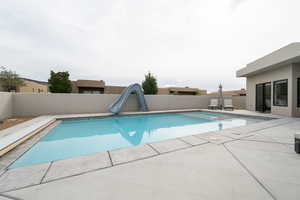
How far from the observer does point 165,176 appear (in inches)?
67.6

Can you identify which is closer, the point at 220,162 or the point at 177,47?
the point at 220,162

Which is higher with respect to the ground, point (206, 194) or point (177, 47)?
point (177, 47)

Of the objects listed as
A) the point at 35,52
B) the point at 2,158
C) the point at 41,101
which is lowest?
the point at 2,158

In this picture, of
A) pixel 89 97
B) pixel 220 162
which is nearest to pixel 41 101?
pixel 89 97

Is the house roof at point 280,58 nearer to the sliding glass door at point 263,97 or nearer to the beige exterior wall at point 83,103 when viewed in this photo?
the sliding glass door at point 263,97

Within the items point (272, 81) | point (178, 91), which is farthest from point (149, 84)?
point (272, 81)

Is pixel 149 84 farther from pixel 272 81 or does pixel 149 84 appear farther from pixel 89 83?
pixel 272 81

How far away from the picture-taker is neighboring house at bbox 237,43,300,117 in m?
6.41

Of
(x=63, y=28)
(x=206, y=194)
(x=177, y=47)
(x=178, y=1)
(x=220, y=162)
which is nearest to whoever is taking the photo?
(x=206, y=194)

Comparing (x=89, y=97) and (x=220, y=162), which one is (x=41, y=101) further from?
(x=220, y=162)

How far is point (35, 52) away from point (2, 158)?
8216mm

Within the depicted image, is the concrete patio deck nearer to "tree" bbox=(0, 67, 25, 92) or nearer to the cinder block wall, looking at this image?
the cinder block wall

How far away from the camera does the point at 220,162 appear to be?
2096mm

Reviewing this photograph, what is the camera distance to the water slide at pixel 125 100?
923 centimetres
